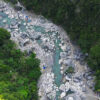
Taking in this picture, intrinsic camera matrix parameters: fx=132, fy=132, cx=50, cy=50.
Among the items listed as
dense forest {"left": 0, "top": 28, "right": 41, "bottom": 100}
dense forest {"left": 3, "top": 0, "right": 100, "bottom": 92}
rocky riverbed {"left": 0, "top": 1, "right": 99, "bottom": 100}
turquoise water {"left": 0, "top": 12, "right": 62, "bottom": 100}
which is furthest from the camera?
turquoise water {"left": 0, "top": 12, "right": 62, "bottom": 100}

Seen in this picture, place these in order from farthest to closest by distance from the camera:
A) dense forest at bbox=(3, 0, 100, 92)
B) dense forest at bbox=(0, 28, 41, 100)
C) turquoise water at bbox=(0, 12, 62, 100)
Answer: turquoise water at bbox=(0, 12, 62, 100)
dense forest at bbox=(3, 0, 100, 92)
dense forest at bbox=(0, 28, 41, 100)

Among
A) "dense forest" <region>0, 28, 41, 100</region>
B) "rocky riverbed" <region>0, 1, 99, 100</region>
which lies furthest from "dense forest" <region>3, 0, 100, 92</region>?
"dense forest" <region>0, 28, 41, 100</region>

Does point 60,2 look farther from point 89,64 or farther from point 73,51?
point 89,64

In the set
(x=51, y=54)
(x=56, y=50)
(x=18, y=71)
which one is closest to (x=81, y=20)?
(x=56, y=50)

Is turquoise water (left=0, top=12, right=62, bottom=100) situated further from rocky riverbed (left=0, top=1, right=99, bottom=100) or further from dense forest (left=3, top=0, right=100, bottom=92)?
dense forest (left=3, top=0, right=100, bottom=92)

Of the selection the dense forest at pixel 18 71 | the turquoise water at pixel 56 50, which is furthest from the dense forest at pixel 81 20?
the dense forest at pixel 18 71

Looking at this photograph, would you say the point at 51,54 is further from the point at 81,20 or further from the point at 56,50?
the point at 81,20
